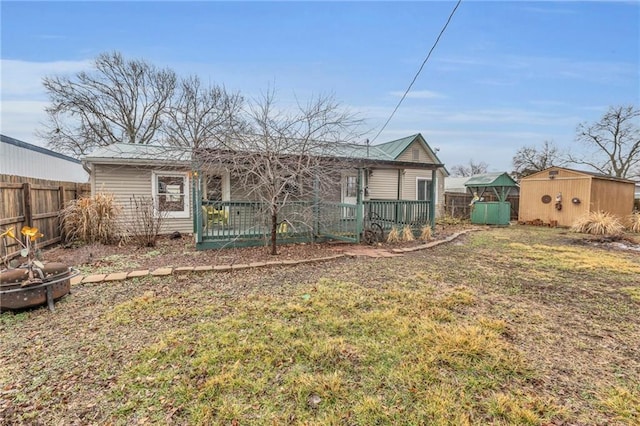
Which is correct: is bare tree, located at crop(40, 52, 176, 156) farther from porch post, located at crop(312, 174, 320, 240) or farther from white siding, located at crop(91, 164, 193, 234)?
porch post, located at crop(312, 174, 320, 240)

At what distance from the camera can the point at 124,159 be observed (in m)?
8.57

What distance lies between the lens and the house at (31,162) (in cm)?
924

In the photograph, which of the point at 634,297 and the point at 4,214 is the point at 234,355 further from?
the point at 4,214

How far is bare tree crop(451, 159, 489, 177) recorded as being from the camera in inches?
1702

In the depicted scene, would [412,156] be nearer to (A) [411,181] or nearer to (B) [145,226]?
(A) [411,181]

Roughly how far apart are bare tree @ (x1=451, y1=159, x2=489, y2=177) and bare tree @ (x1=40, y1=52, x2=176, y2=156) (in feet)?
131

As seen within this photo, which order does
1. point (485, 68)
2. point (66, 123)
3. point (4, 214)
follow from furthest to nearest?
point (66, 123) → point (485, 68) → point (4, 214)

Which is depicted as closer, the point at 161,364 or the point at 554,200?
the point at 161,364

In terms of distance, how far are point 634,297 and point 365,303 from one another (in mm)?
3848

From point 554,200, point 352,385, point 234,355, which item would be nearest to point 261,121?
point 234,355

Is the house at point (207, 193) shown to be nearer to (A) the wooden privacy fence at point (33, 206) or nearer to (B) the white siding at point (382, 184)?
(A) the wooden privacy fence at point (33, 206)

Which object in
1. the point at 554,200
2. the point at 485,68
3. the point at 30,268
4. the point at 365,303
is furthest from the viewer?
the point at 554,200

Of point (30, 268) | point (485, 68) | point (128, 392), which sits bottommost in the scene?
point (128, 392)

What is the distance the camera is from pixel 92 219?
7.46 m
